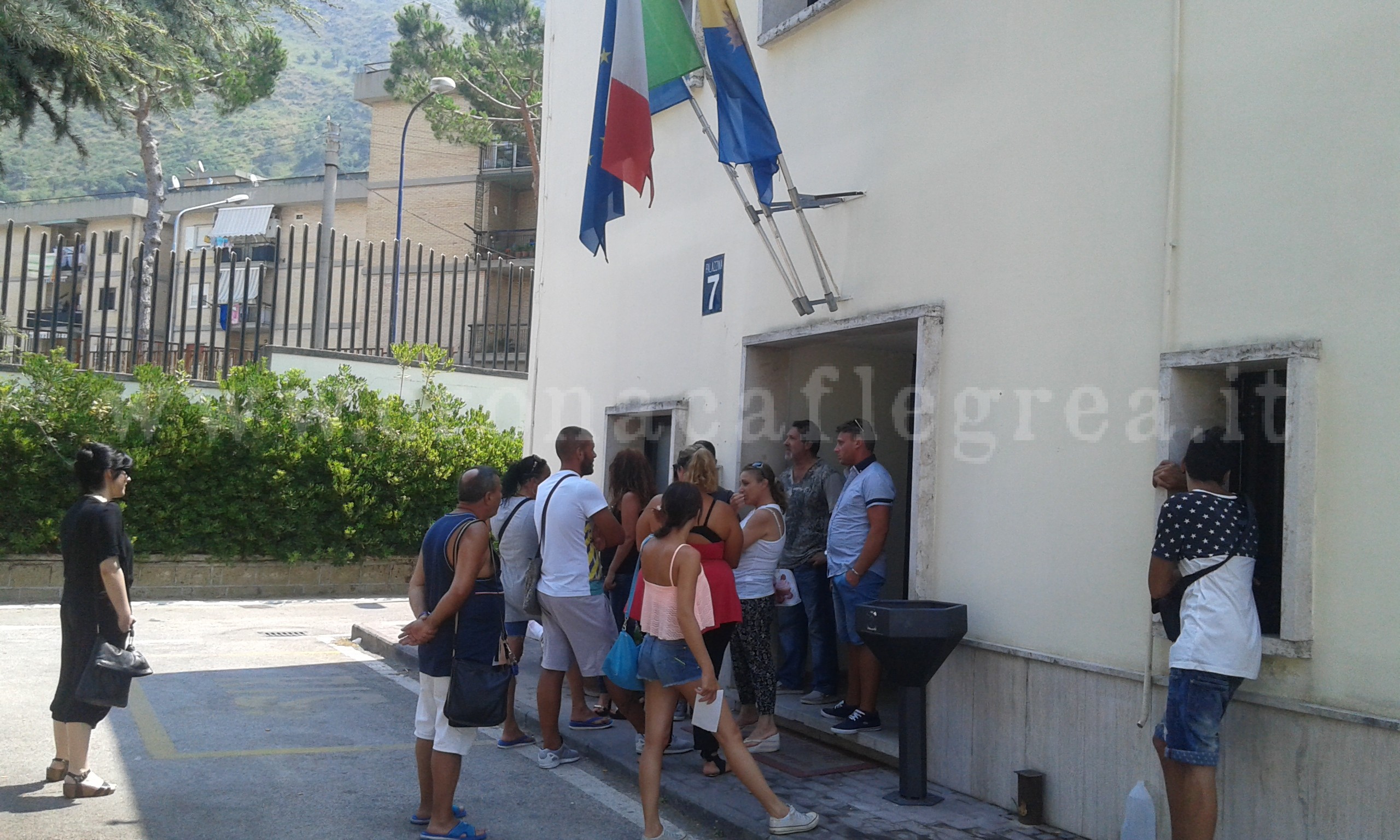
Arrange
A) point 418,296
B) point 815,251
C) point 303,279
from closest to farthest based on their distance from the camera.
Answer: point 815,251 → point 303,279 → point 418,296

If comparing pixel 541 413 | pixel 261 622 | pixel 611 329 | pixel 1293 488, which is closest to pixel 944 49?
pixel 1293 488

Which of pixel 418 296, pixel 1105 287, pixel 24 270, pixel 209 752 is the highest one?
pixel 418 296

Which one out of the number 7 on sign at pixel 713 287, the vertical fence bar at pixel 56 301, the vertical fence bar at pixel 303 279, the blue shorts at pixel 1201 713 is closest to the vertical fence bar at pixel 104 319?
the vertical fence bar at pixel 56 301

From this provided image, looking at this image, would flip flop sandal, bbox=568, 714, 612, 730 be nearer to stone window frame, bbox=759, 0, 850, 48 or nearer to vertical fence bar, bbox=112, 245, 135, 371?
stone window frame, bbox=759, 0, 850, 48

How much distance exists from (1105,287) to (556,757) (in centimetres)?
400

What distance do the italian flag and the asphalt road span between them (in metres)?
3.70

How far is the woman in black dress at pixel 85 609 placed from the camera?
561 cm

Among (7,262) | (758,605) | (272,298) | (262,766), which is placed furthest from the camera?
(272,298)

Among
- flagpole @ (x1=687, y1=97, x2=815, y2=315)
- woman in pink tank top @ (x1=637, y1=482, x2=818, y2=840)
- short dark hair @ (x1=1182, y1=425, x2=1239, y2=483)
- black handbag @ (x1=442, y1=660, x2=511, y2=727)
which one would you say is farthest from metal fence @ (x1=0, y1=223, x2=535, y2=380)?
short dark hair @ (x1=1182, y1=425, x2=1239, y2=483)

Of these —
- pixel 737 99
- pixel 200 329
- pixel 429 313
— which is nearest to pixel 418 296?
pixel 429 313

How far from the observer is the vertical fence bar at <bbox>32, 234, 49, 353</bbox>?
1371 cm

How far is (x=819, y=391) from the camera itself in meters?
8.18

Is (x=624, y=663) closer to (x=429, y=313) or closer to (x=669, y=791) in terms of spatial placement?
(x=669, y=791)

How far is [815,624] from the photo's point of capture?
7.28 metres
